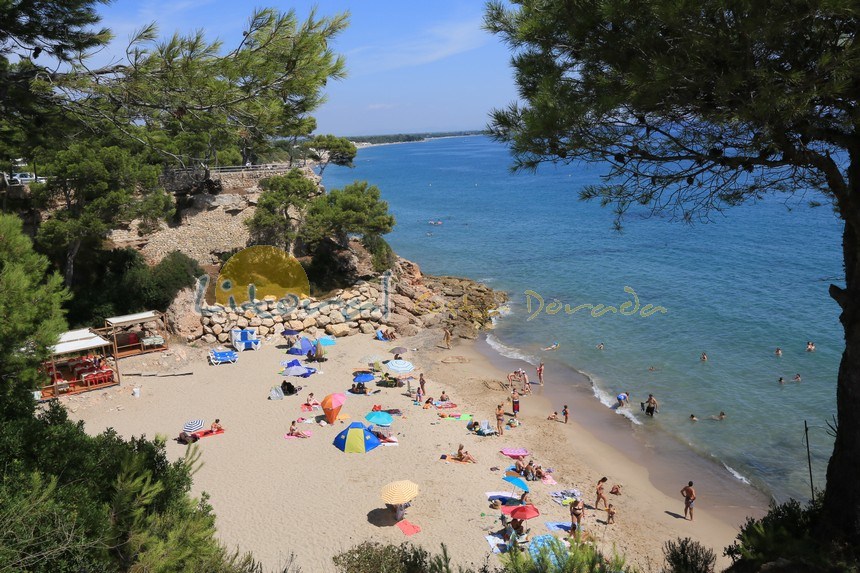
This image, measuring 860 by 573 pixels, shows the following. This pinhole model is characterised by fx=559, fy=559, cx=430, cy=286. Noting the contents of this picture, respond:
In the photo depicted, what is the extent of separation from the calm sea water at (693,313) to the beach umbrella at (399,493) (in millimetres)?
7845

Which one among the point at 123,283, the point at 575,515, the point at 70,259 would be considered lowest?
the point at 575,515

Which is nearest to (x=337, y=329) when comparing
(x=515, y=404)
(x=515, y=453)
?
(x=515, y=404)

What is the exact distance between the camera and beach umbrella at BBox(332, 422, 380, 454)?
579 inches

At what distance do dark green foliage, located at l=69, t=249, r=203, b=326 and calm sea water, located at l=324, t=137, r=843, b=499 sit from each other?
13.9 m

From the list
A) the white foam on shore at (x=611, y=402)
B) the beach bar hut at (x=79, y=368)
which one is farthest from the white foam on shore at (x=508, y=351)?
the beach bar hut at (x=79, y=368)

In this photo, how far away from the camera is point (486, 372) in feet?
71.1

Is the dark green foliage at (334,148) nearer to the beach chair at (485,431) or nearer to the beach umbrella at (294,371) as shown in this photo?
the beach umbrella at (294,371)

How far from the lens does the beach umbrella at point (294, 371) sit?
19.1 metres

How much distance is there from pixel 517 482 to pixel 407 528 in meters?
3.05

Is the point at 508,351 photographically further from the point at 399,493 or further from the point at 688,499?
the point at 399,493

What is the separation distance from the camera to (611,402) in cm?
1934

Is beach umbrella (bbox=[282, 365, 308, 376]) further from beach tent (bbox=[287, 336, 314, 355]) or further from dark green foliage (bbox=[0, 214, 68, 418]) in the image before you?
dark green foliage (bbox=[0, 214, 68, 418])

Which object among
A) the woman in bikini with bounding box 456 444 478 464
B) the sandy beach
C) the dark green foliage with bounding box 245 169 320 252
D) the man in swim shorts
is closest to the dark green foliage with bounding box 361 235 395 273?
the dark green foliage with bounding box 245 169 320 252

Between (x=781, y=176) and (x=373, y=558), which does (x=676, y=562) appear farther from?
(x=781, y=176)
